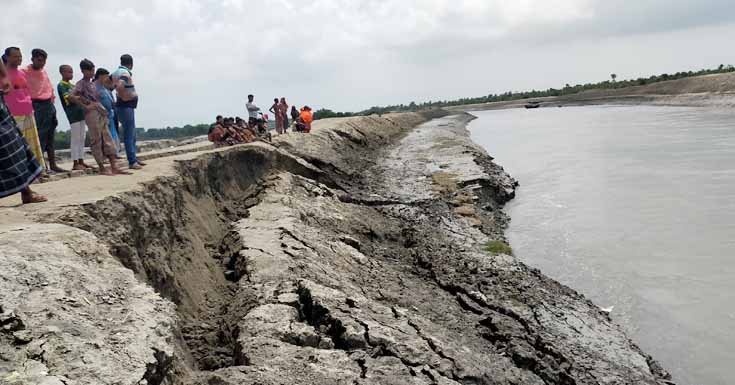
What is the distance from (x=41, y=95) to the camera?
7383 mm

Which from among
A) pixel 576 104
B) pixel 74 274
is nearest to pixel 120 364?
pixel 74 274

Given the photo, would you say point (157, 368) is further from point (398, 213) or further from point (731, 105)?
point (731, 105)

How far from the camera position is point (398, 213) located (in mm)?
10211

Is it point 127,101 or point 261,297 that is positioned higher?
point 127,101

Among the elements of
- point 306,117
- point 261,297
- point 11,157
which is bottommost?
point 261,297

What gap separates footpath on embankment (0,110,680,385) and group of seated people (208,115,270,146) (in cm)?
267

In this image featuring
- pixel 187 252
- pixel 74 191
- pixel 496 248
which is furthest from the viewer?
pixel 496 248

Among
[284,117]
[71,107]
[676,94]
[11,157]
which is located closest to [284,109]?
[284,117]

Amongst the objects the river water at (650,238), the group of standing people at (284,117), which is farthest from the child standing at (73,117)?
the group of standing people at (284,117)

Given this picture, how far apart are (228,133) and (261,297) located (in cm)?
821

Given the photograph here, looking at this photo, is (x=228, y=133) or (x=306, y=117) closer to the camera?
(x=228, y=133)

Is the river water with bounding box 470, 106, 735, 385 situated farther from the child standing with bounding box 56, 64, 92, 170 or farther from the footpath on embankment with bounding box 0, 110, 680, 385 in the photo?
the child standing with bounding box 56, 64, 92, 170

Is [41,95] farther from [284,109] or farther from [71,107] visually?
[284,109]

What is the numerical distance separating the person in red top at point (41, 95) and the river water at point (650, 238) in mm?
7433
